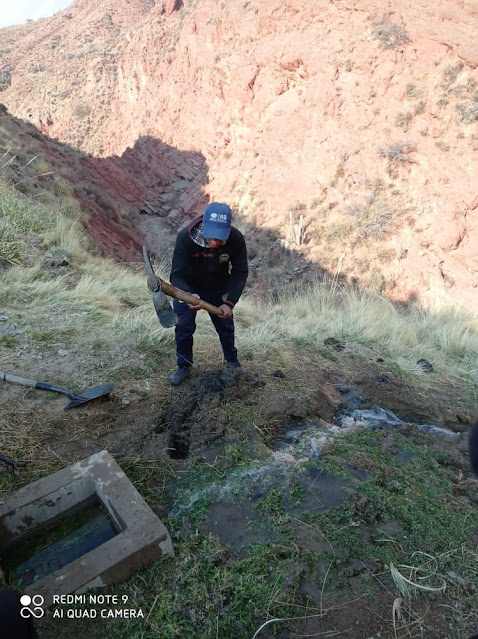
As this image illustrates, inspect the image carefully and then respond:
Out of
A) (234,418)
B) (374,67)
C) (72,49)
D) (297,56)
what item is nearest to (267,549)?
(234,418)

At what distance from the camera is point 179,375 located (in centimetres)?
376

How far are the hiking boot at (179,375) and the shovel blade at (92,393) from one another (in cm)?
52

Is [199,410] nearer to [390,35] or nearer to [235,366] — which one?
[235,366]

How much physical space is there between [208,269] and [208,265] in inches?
1.5

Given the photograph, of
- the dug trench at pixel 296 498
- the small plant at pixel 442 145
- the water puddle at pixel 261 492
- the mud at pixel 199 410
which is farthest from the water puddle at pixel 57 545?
the small plant at pixel 442 145

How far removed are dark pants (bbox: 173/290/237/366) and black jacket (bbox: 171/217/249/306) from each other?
95 mm

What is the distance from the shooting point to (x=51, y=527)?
90.2 inches

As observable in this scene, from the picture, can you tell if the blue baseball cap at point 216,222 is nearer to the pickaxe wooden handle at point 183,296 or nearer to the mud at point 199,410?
the pickaxe wooden handle at point 183,296

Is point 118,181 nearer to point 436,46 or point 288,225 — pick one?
point 288,225

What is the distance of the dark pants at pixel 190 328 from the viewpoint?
3.55 metres

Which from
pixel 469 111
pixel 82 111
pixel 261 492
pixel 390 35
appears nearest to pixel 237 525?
pixel 261 492

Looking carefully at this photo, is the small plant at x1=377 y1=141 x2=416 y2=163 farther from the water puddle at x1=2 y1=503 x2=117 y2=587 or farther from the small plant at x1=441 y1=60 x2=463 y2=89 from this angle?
the water puddle at x1=2 y1=503 x2=117 y2=587

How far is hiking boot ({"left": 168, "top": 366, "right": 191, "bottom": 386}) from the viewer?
373 cm

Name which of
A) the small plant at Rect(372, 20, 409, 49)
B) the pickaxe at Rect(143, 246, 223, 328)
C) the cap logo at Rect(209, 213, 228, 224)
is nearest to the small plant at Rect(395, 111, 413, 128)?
the small plant at Rect(372, 20, 409, 49)
